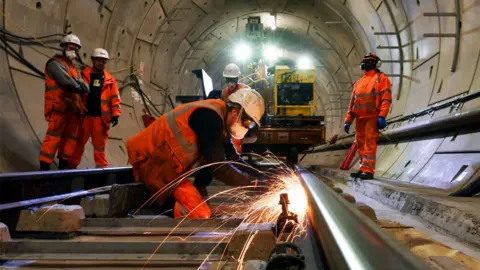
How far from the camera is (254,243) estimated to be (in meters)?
1.84

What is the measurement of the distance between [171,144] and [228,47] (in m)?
12.6

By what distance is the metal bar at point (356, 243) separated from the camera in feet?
2.85

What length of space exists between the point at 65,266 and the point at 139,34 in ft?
24.4

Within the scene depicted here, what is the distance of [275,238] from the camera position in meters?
1.85

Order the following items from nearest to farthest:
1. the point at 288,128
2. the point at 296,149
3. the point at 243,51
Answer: the point at 288,128 → the point at 296,149 → the point at 243,51

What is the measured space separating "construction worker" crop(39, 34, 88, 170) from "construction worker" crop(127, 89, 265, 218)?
1.60 m

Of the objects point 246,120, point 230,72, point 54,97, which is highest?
point 230,72

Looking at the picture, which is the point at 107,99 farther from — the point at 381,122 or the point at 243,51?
the point at 243,51

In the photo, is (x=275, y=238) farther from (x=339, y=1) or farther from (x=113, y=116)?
(x=339, y=1)

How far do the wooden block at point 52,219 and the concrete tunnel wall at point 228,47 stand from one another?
217 cm

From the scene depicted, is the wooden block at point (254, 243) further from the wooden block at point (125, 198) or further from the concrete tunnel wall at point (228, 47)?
the concrete tunnel wall at point (228, 47)

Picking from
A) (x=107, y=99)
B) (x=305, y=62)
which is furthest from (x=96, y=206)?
(x=305, y=62)

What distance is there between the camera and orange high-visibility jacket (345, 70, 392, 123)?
5.23m

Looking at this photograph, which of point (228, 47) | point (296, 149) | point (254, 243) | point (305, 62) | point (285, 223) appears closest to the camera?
point (254, 243)
